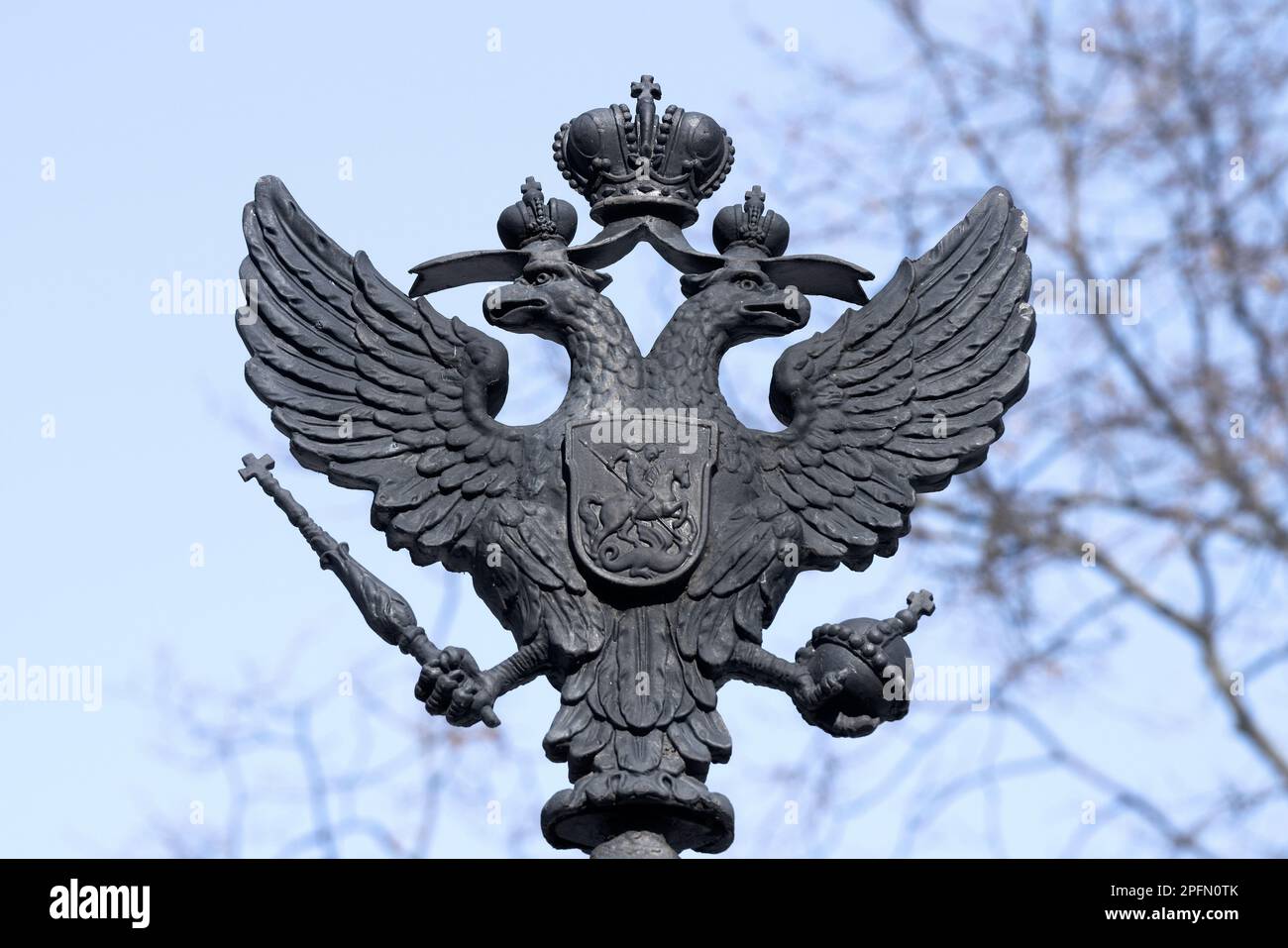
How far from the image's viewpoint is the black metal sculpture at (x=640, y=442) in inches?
247

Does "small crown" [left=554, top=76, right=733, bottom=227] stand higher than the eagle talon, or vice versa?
"small crown" [left=554, top=76, right=733, bottom=227]

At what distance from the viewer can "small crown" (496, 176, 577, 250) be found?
22.7ft

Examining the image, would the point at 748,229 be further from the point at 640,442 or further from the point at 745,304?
the point at 640,442

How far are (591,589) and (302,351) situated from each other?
1004 mm

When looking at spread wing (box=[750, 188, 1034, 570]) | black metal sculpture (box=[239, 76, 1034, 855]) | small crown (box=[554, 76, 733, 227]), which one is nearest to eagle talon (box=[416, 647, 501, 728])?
black metal sculpture (box=[239, 76, 1034, 855])

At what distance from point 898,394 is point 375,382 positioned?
4.41ft

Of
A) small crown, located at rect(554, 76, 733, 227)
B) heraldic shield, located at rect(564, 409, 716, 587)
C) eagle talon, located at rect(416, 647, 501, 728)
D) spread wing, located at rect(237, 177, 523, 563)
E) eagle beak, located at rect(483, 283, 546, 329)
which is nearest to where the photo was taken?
eagle talon, located at rect(416, 647, 501, 728)

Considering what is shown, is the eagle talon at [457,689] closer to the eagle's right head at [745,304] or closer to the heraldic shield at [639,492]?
the heraldic shield at [639,492]

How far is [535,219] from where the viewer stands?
6926 millimetres

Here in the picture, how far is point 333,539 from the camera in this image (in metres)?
6.49

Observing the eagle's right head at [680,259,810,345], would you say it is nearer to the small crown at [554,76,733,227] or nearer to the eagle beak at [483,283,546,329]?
the small crown at [554,76,733,227]

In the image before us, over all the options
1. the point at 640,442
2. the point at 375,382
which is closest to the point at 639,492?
the point at 640,442

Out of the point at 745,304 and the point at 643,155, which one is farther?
the point at 643,155

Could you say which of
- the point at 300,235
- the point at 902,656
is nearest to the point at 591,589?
the point at 902,656
